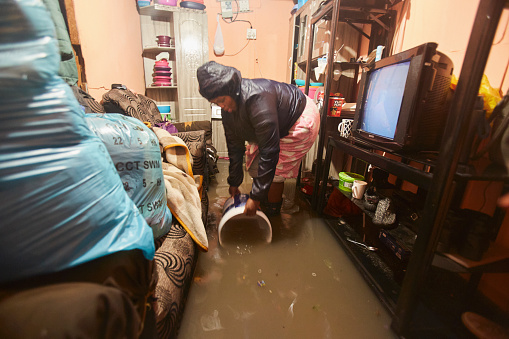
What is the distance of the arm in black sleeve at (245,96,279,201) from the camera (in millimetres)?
1282

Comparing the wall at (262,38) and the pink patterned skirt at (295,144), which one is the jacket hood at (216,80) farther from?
the wall at (262,38)

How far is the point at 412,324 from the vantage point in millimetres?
966

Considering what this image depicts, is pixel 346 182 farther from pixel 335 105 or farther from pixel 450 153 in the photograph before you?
pixel 450 153

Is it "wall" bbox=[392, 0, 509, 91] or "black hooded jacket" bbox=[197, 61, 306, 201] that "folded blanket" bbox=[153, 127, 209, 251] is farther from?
"wall" bbox=[392, 0, 509, 91]

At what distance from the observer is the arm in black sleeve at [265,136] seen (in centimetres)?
128

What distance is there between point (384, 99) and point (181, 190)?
1.18 meters

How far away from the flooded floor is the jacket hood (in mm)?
947

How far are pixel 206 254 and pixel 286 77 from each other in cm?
319

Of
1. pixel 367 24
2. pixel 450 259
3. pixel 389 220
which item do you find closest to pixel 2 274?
pixel 450 259

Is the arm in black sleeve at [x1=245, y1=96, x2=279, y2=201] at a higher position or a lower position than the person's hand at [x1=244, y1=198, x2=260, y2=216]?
higher

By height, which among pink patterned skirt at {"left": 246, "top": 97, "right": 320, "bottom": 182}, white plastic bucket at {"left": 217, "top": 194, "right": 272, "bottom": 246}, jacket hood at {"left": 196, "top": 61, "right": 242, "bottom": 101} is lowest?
white plastic bucket at {"left": 217, "top": 194, "right": 272, "bottom": 246}

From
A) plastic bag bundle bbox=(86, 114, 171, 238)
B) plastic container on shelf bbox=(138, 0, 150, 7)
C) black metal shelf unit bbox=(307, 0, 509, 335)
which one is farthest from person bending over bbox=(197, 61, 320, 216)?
plastic container on shelf bbox=(138, 0, 150, 7)

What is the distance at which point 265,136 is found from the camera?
1.29m

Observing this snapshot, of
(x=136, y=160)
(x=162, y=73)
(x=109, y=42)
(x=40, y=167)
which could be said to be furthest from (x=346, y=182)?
(x=162, y=73)
